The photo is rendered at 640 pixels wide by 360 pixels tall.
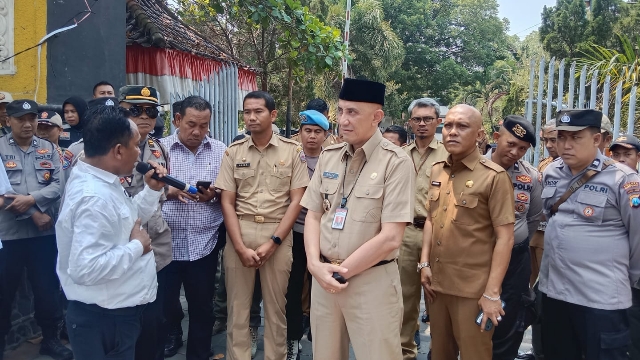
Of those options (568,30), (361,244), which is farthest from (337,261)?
(568,30)

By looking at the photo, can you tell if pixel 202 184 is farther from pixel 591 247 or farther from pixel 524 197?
pixel 591 247

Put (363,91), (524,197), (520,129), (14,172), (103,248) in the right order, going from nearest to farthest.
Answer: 1. (103,248)
2. (363,91)
3. (520,129)
4. (524,197)
5. (14,172)

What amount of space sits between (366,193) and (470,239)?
77 centimetres

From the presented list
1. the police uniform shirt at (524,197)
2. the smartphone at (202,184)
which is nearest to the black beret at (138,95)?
the smartphone at (202,184)

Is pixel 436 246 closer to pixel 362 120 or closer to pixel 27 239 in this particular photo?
pixel 362 120

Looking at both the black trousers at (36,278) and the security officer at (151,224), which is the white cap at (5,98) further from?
the security officer at (151,224)

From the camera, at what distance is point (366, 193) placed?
8.80ft

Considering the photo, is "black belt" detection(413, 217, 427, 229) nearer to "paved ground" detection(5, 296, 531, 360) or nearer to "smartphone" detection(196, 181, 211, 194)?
"paved ground" detection(5, 296, 531, 360)

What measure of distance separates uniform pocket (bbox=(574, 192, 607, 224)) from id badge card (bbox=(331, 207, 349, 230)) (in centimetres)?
147

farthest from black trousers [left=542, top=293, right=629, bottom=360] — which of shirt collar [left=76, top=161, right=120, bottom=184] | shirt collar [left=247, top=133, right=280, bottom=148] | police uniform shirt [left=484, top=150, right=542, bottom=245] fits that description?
shirt collar [left=76, top=161, right=120, bottom=184]

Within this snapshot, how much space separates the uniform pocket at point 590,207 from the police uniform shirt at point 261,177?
1.82 metres

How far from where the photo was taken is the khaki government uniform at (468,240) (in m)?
2.94

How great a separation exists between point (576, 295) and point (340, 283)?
1.50 meters

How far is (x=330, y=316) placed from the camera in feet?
9.07
